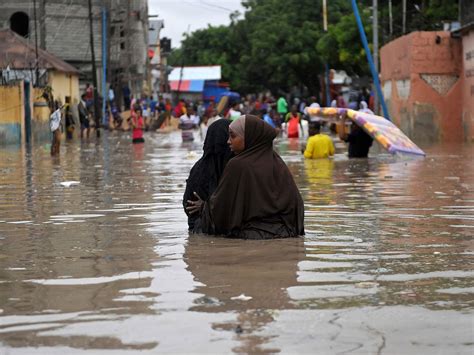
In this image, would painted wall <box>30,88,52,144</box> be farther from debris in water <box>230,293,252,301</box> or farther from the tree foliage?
debris in water <box>230,293,252,301</box>

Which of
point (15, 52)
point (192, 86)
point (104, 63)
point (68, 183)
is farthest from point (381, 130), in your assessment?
point (192, 86)

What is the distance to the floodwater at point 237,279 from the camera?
219 inches

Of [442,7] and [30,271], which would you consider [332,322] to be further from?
[442,7]

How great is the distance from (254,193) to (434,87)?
81.4 feet

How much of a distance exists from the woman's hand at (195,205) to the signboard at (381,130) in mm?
11994

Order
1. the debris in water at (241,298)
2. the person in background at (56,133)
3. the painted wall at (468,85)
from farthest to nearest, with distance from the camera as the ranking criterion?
→ 1. the painted wall at (468,85)
2. the person in background at (56,133)
3. the debris in water at (241,298)

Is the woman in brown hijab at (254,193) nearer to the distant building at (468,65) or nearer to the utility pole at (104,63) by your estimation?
the distant building at (468,65)

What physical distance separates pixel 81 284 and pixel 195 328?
165 cm

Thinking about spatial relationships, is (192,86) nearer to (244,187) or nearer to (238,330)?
(244,187)

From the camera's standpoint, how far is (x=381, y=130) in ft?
70.8

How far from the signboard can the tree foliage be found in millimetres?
20181

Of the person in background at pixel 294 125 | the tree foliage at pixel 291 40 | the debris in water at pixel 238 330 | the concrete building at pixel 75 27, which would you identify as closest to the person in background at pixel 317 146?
the person in background at pixel 294 125

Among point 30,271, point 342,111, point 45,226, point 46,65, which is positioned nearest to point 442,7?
point 46,65

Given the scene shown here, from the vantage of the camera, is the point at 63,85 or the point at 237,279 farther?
the point at 63,85
